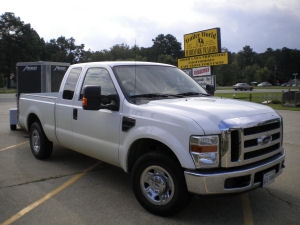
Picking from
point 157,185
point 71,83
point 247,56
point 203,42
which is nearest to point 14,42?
point 203,42

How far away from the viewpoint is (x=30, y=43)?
61719 millimetres

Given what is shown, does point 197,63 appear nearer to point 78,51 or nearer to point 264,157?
point 264,157

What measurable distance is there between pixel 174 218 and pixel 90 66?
2.77m

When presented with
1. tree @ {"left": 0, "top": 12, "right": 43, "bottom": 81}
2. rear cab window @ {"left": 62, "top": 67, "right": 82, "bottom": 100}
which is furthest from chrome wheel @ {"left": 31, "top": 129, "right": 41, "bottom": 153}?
tree @ {"left": 0, "top": 12, "right": 43, "bottom": 81}

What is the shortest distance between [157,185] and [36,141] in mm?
3717

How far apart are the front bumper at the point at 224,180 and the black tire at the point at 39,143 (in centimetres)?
380

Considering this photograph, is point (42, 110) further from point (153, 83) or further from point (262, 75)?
point (262, 75)

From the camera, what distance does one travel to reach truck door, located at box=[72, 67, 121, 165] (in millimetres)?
4289

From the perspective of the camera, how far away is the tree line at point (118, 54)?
58656mm

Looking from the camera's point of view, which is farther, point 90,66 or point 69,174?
point 69,174

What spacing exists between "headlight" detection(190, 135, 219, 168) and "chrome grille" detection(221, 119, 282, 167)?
0.25 feet

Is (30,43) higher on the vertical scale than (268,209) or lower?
higher

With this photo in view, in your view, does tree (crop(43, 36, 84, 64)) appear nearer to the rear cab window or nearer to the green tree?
the green tree

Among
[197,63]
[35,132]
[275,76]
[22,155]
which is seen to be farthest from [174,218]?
[275,76]
